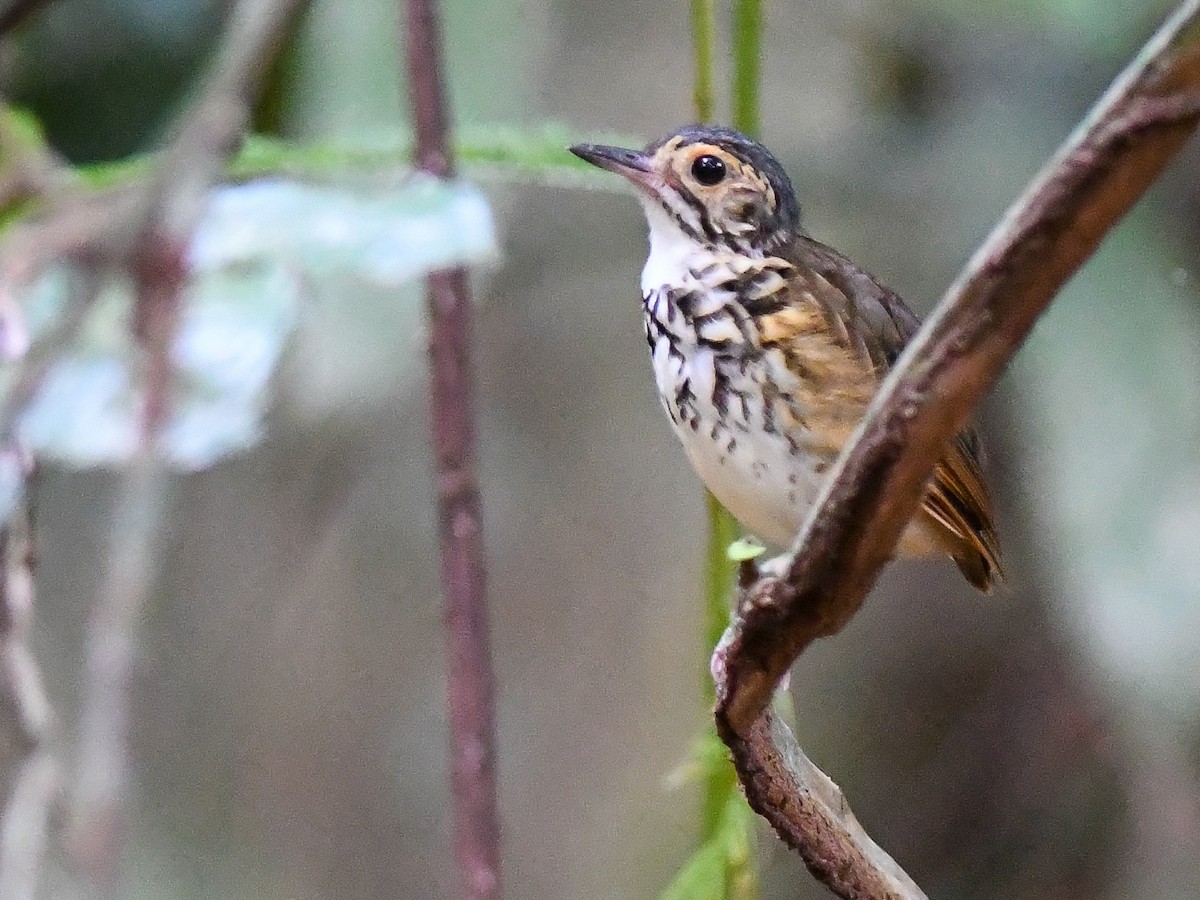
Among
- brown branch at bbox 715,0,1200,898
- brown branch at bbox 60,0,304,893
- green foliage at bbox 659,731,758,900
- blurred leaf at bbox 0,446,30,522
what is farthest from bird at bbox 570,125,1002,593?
brown branch at bbox 60,0,304,893

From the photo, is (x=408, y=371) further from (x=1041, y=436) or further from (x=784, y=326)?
(x=784, y=326)

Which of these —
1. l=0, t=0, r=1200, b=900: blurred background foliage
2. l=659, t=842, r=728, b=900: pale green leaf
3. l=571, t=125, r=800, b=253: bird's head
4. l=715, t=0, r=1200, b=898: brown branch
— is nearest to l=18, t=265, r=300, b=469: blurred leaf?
l=715, t=0, r=1200, b=898: brown branch

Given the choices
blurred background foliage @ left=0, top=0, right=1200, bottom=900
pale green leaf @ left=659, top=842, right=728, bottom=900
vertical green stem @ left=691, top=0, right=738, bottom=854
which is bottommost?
blurred background foliage @ left=0, top=0, right=1200, bottom=900

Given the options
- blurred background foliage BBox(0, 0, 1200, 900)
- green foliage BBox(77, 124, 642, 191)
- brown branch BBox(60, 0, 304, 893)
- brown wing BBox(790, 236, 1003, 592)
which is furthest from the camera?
blurred background foliage BBox(0, 0, 1200, 900)

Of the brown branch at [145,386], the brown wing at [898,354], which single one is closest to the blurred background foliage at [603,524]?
the brown wing at [898,354]

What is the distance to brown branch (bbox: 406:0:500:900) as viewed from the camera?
0.77m

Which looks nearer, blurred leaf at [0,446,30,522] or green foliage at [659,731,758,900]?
blurred leaf at [0,446,30,522]

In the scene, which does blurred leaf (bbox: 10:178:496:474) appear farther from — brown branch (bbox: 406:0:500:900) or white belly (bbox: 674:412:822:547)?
white belly (bbox: 674:412:822:547)

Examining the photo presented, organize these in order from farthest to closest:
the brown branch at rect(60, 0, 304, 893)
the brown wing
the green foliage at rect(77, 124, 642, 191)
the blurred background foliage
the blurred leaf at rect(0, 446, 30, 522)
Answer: the blurred background foliage < the brown wing < the green foliage at rect(77, 124, 642, 191) < the blurred leaf at rect(0, 446, 30, 522) < the brown branch at rect(60, 0, 304, 893)

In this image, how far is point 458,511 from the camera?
31.9 inches

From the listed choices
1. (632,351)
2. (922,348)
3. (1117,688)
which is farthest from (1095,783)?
(922,348)

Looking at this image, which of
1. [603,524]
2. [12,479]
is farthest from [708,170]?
[603,524]

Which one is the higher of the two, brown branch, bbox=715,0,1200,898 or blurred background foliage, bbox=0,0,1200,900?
brown branch, bbox=715,0,1200,898

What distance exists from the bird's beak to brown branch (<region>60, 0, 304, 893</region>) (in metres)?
0.68
